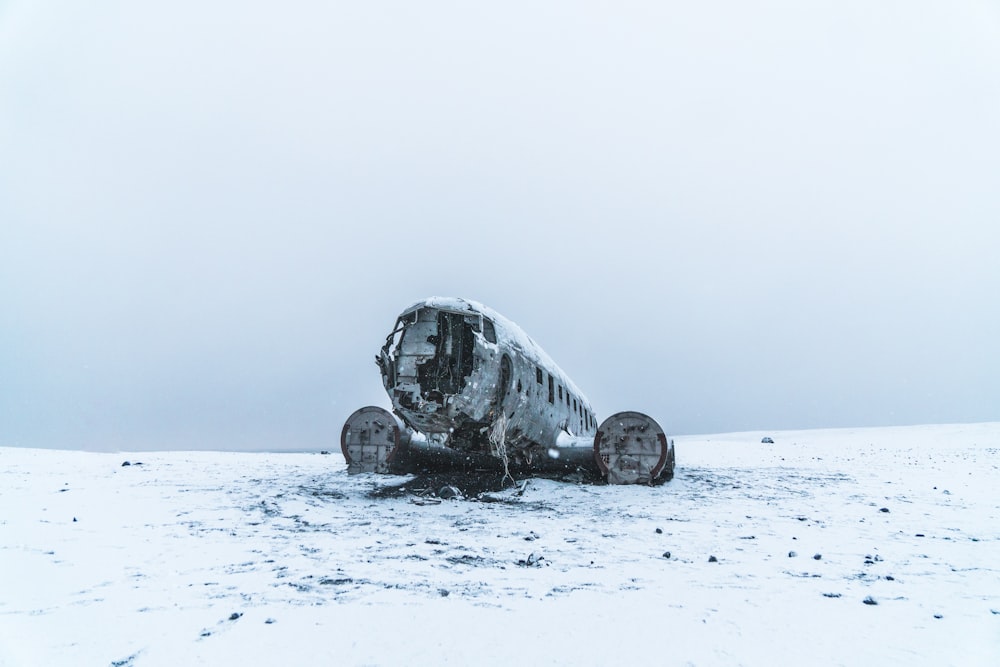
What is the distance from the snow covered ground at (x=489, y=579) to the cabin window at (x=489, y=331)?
360 centimetres

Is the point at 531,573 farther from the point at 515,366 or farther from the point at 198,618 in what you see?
the point at 515,366

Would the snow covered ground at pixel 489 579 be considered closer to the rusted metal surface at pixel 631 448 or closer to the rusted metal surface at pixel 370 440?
the rusted metal surface at pixel 631 448

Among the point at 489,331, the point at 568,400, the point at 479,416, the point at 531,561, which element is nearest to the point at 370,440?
the point at 479,416

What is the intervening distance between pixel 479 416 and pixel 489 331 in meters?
1.97

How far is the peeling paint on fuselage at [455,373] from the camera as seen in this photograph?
1029 centimetres

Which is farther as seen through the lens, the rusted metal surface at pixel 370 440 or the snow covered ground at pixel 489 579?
the rusted metal surface at pixel 370 440

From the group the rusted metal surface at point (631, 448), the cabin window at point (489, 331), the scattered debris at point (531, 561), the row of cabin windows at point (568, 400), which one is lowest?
the scattered debris at point (531, 561)

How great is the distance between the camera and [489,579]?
5.36 m

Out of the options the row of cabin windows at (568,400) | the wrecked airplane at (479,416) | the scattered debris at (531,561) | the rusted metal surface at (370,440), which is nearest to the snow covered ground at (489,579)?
the scattered debris at (531,561)

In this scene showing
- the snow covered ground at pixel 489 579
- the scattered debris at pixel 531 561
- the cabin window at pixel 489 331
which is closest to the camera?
the snow covered ground at pixel 489 579

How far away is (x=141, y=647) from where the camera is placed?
361 cm

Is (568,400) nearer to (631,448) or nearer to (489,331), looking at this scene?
(631,448)

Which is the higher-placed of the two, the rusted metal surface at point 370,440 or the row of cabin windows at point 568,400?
the row of cabin windows at point 568,400

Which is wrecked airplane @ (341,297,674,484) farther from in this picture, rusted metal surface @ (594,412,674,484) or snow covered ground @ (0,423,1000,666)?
snow covered ground @ (0,423,1000,666)
